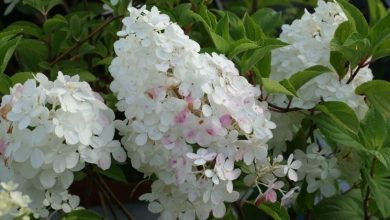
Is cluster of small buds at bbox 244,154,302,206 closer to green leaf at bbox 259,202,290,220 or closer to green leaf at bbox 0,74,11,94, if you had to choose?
green leaf at bbox 259,202,290,220

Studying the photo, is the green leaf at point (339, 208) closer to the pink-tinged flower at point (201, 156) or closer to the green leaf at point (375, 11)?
the pink-tinged flower at point (201, 156)

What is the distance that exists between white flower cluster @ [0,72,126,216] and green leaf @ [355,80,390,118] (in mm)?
413

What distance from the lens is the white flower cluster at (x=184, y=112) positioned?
1.00m

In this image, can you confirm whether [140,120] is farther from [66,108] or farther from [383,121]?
[383,121]

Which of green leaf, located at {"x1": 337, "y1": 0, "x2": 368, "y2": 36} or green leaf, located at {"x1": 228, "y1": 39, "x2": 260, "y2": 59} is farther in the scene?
green leaf, located at {"x1": 337, "y1": 0, "x2": 368, "y2": 36}

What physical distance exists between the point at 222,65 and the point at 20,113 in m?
0.28

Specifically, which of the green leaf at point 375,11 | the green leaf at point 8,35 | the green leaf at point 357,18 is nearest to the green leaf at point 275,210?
the green leaf at point 357,18

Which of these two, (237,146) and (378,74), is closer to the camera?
(237,146)

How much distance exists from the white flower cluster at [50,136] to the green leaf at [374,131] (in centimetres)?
40

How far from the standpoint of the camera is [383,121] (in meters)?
1.15

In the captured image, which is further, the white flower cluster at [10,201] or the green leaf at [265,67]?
the green leaf at [265,67]

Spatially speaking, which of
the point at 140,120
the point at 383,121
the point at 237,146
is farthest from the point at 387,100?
the point at 140,120

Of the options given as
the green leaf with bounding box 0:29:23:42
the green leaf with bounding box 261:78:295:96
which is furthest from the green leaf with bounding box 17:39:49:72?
the green leaf with bounding box 261:78:295:96

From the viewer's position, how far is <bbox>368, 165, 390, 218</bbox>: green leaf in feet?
3.66
